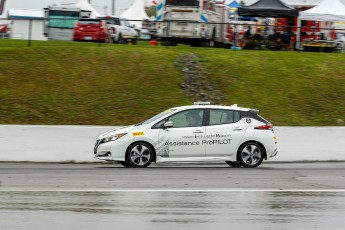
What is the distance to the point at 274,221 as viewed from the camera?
361 inches

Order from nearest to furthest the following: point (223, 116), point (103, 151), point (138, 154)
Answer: point (138, 154) < point (103, 151) < point (223, 116)

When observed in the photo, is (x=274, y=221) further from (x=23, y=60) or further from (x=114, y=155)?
(x=23, y=60)

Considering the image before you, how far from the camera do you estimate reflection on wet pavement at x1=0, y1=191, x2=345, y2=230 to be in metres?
8.85

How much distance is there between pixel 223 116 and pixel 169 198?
6.23 m

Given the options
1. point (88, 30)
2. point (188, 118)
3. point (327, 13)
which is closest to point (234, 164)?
point (188, 118)

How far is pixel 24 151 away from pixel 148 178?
5385 millimetres

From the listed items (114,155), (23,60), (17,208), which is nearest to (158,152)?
(114,155)

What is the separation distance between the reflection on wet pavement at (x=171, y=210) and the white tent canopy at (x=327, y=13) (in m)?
26.9

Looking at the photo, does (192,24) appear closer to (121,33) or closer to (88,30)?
(88,30)

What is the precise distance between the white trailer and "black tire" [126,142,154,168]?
1416cm

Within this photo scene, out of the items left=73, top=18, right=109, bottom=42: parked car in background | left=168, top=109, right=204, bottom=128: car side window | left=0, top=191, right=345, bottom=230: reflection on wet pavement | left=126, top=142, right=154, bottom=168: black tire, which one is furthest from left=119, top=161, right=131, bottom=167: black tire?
left=73, top=18, right=109, bottom=42: parked car in background

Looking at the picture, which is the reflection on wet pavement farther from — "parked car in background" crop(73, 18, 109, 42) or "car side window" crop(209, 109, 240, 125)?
"parked car in background" crop(73, 18, 109, 42)

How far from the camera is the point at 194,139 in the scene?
1669 centimetres

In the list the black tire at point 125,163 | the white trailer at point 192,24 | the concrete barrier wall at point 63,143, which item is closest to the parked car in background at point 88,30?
the white trailer at point 192,24
